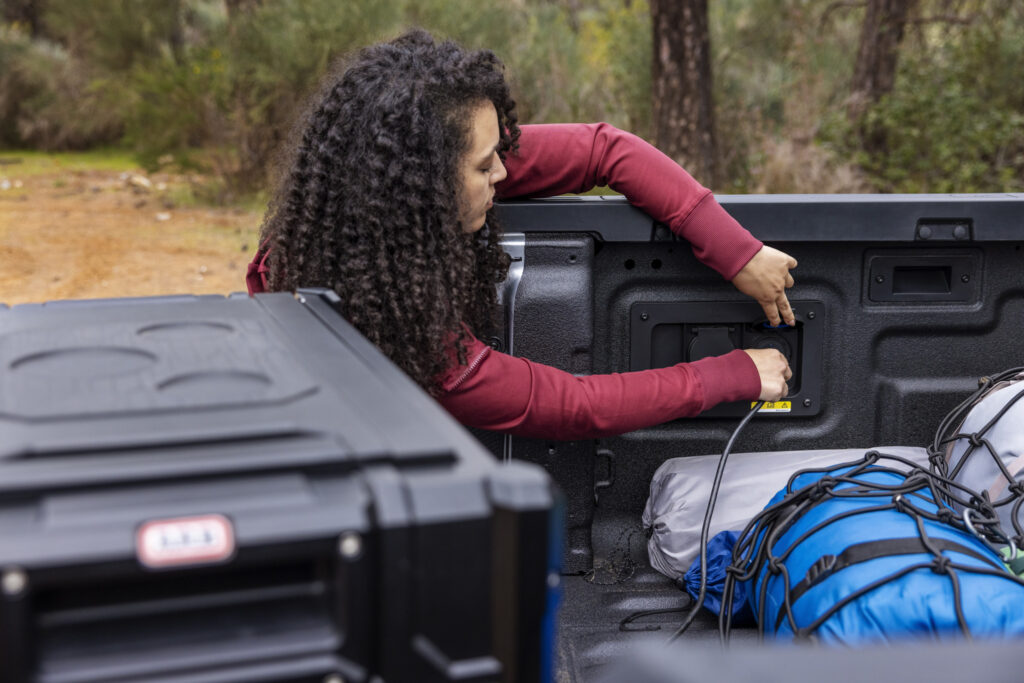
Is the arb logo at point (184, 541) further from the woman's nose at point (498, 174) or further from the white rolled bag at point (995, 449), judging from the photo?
the white rolled bag at point (995, 449)

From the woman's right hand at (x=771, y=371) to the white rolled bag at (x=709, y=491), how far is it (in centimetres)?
18

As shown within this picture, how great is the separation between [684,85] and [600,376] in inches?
201

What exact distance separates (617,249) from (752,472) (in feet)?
1.80

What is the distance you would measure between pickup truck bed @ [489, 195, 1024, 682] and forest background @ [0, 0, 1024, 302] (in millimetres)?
4579

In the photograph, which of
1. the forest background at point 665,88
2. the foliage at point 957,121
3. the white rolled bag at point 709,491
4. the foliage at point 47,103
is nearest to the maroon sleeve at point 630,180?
the white rolled bag at point 709,491

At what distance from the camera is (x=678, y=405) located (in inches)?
75.7

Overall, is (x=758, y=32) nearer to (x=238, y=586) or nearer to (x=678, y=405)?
(x=678, y=405)

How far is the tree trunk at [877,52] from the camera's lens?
25.8 ft

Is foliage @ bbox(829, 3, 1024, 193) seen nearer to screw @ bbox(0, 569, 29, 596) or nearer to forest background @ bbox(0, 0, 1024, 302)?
forest background @ bbox(0, 0, 1024, 302)

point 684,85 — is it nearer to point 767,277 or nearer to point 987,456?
point 767,277

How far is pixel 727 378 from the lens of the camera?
1967 millimetres

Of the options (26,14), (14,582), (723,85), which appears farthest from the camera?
(26,14)

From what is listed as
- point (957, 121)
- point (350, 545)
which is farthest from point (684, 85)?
point (350, 545)

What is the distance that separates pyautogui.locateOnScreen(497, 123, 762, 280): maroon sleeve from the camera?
6.47ft
